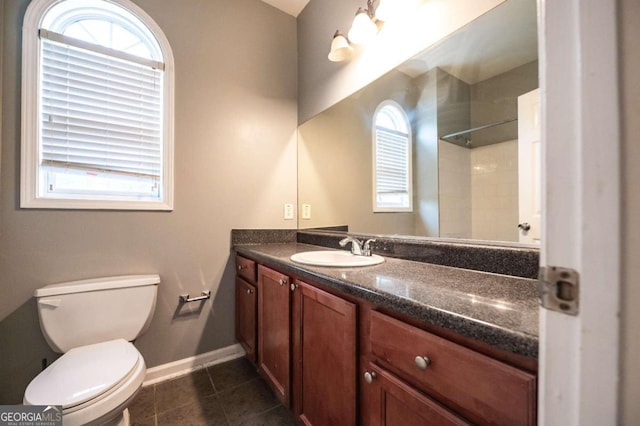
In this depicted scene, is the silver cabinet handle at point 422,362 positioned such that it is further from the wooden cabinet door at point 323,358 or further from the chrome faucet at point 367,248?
the chrome faucet at point 367,248

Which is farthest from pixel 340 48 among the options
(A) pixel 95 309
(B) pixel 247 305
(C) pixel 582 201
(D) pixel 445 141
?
(A) pixel 95 309

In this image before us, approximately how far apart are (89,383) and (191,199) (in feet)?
3.45

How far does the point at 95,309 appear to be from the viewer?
1300mm

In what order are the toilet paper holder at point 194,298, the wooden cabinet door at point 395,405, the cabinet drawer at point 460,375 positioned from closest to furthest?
the cabinet drawer at point 460,375, the wooden cabinet door at point 395,405, the toilet paper holder at point 194,298

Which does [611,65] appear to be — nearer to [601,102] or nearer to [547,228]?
[601,102]

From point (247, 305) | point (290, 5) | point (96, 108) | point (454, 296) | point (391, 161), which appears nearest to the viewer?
point (454, 296)

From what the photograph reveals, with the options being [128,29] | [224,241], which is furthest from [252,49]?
[224,241]

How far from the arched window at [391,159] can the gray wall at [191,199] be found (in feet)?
2.31

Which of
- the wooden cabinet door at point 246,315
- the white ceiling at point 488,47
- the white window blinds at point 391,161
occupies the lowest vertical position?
the wooden cabinet door at point 246,315

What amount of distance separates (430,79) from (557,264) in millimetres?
1499

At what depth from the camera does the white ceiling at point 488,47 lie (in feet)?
3.17

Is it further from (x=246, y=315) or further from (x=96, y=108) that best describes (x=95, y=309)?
(x=96, y=108)

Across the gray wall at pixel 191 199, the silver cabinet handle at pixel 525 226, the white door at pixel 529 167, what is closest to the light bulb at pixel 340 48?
the gray wall at pixel 191 199

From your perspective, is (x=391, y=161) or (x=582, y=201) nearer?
(x=582, y=201)
